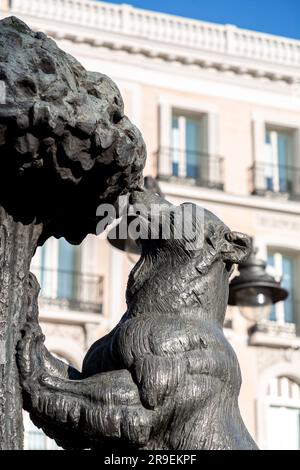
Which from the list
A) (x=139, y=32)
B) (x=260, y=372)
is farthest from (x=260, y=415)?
(x=139, y=32)

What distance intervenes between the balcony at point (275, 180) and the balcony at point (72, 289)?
418cm

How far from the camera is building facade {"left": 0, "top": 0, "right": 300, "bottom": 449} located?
22594 mm

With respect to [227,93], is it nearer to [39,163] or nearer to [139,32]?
[139,32]

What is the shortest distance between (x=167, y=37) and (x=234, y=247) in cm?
2145

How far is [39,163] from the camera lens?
3.12 m

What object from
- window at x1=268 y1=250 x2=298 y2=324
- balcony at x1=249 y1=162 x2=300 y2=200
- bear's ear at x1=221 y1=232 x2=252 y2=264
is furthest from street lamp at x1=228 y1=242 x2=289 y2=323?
balcony at x1=249 y1=162 x2=300 y2=200

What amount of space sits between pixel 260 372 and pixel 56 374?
67.0ft

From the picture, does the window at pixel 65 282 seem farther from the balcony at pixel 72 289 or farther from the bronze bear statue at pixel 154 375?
the bronze bear statue at pixel 154 375

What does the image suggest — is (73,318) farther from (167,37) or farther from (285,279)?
(167,37)

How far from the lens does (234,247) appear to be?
3455 millimetres

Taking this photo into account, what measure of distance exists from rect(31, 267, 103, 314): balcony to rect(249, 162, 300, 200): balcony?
13.7ft

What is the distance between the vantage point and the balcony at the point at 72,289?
2223cm

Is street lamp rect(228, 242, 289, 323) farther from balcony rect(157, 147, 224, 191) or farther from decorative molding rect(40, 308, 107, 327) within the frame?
balcony rect(157, 147, 224, 191)

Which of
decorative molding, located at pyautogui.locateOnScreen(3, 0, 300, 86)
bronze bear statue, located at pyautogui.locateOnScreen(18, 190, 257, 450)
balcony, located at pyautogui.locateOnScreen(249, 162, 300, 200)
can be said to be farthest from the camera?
balcony, located at pyautogui.locateOnScreen(249, 162, 300, 200)
